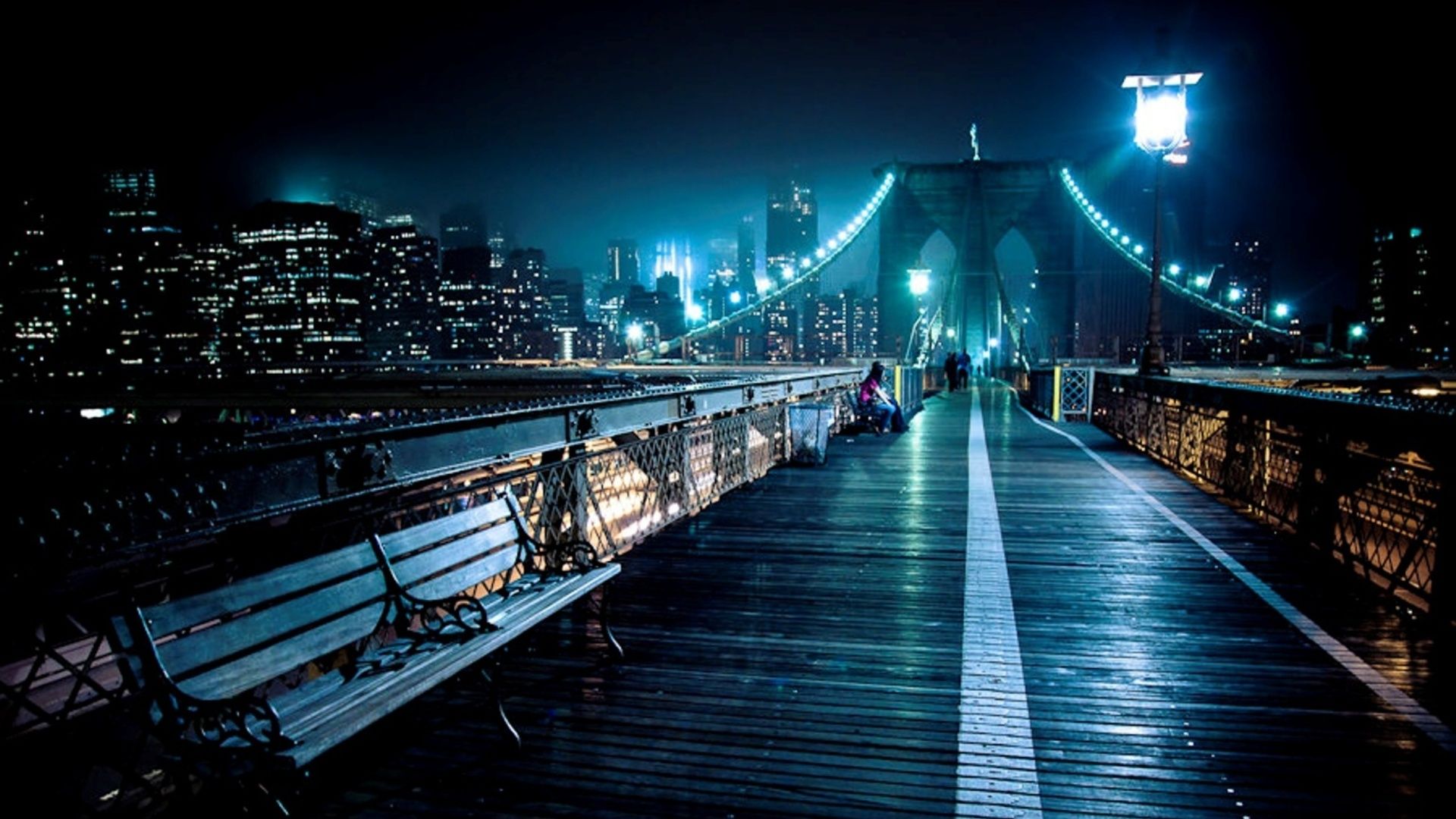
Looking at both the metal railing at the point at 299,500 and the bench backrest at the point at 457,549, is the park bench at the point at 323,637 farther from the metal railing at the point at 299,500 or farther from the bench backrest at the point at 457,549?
the metal railing at the point at 299,500

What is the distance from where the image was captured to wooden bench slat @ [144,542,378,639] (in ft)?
8.42

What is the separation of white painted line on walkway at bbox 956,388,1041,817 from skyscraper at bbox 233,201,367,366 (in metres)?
172

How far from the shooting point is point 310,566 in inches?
122

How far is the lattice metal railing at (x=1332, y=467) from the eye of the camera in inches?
191

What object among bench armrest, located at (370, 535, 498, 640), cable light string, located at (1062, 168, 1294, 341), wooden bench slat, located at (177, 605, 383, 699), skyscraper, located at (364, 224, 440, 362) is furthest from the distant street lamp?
skyscraper, located at (364, 224, 440, 362)

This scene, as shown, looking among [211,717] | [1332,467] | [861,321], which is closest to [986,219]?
[1332,467]

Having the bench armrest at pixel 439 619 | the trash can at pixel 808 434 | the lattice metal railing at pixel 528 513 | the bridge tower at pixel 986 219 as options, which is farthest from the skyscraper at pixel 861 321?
the bench armrest at pixel 439 619

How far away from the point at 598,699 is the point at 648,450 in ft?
11.2

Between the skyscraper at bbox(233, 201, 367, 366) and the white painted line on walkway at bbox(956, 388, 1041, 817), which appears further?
the skyscraper at bbox(233, 201, 367, 366)

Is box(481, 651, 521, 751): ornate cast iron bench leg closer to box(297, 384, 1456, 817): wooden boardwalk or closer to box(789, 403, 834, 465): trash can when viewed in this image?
box(297, 384, 1456, 817): wooden boardwalk

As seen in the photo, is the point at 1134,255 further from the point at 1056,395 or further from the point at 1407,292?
the point at 1407,292

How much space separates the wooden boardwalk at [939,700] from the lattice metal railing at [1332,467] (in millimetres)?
318

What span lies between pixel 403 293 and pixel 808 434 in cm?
19859

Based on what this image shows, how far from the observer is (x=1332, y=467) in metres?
6.11
